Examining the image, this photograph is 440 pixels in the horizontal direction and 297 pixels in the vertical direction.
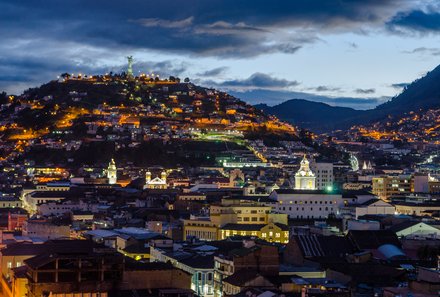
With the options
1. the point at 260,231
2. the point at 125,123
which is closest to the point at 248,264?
the point at 260,231

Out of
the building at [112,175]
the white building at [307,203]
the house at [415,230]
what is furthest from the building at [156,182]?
the house at [415,230]

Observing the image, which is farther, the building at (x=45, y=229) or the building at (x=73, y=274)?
the building at (x=45, y=229)

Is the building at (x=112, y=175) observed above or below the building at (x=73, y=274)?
above

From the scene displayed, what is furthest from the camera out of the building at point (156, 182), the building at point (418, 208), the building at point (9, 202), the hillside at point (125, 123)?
the hillside at point (125, 123)

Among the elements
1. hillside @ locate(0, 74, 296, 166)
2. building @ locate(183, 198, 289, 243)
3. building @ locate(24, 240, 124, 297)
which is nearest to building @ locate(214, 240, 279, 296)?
building @ locate(24, 240, 124, 297)

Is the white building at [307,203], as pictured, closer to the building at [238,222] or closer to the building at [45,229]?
the building at [238,222]

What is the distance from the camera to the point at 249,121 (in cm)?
16588

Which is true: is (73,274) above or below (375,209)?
below

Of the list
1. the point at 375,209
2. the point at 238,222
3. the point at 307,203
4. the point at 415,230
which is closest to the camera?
the point at 415,230

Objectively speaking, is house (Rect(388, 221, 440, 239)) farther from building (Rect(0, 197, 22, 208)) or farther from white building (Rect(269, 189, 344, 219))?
building (Rect(0, 197, 22, 208))

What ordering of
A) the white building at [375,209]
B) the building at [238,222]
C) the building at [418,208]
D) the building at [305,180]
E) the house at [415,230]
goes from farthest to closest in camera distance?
the building at [305,180]
the building at [418,208]
the white building at [375,209]
the building at [238,222]
the house at [415,230]

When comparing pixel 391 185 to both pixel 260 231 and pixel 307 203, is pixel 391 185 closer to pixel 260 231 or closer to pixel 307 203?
pixel 307 203

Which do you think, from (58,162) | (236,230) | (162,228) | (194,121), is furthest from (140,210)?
(194,121)

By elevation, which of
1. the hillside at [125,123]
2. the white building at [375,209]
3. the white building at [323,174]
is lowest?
the white building at [375,209]
